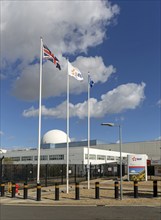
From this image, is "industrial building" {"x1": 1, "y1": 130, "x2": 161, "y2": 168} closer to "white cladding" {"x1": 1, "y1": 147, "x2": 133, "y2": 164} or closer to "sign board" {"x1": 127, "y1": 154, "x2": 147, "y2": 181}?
"white cladding" {"x1": 1, "y1": 147, "x2": 133, "y2": 164}

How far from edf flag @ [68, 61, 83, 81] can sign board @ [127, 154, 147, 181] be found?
19165 mm

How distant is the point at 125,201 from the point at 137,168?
25.1m

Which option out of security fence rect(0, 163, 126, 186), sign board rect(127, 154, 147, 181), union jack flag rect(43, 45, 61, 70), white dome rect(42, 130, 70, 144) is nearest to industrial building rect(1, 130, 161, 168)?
white dome rect(42, 130, 70, 144)

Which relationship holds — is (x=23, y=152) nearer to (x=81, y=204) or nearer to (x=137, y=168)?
(x=137, y=168)

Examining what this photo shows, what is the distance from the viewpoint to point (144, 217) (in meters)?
13.0

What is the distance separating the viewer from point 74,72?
26609 mm

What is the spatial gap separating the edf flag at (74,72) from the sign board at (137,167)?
1917 cm

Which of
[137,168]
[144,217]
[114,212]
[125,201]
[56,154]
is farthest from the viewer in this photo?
[56,154]

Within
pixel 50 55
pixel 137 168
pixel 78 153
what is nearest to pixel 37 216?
pixel 50 55

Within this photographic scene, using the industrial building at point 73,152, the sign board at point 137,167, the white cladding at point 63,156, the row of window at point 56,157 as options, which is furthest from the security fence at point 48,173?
Answer: the row of window at point 56,157

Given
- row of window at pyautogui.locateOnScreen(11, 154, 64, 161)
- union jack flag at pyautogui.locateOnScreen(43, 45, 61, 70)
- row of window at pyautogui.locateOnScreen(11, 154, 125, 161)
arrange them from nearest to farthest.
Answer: union jack flag at pyautogui.locateOnScreen(43, 45, 61, 70) → row of window at pyautogui.locateOnScreen(11, 154, 125, 161) → row of window at pyautogui.locateOnScreen(11, 154, 64, 161)

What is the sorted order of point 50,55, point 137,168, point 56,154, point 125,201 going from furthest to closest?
point 56,154 → point 137,168 → point 50,55 → point 125,201

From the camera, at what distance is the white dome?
103 metres

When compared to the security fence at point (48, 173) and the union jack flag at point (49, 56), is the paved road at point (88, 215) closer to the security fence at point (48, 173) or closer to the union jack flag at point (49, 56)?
the union jack flag at point (49, 56)
